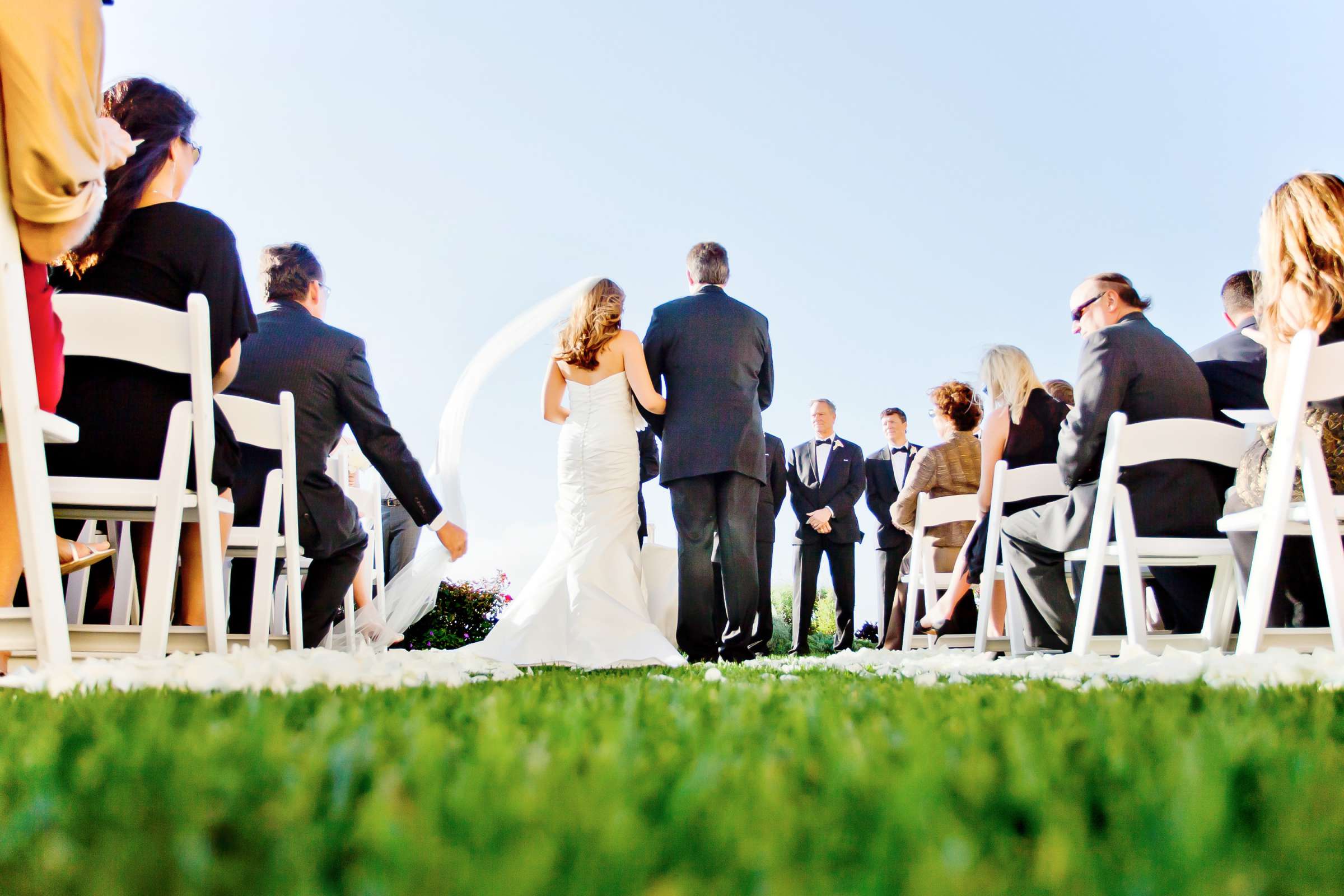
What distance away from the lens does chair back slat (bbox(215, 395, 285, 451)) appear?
12.8 ft

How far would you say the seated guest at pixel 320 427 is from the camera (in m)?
4.74

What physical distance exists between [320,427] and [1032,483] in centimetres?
383

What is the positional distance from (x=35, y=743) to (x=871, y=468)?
31.5 feet

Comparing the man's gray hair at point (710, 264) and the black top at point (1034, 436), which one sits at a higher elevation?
the man's gray hair at point (710, 264)

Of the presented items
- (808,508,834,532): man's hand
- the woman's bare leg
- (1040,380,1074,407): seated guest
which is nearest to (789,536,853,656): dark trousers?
(808,508,834,532): man's hand

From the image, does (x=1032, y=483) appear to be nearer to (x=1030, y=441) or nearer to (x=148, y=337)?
(x=1030, y=441)

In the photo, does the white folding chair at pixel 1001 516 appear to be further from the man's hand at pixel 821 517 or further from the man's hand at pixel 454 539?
the man's hand at pixel 821 517

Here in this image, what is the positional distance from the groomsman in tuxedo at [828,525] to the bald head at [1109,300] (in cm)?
474

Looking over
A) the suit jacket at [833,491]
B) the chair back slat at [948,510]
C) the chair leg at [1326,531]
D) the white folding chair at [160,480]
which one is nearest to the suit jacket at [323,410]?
the white folding chair at [160,480]

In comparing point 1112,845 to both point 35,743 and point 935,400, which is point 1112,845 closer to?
point 35,743

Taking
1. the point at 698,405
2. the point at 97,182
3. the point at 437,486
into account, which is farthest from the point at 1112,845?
the point at 437,486

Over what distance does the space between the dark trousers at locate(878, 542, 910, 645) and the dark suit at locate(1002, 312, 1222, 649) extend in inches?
161

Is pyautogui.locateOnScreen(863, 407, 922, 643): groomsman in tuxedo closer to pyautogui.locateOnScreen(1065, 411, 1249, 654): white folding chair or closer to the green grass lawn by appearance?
pyautogui.locateOnScreen(1065, 411, 1249, 654): white folding chair

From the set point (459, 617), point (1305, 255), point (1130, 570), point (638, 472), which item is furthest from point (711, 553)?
point (459, 617)
